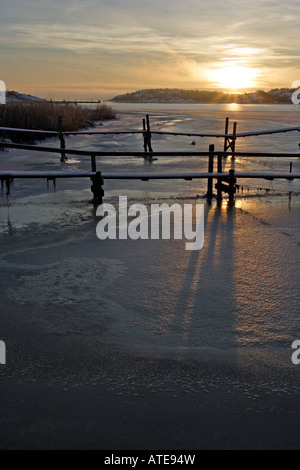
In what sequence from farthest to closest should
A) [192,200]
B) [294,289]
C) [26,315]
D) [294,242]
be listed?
1. [192,200]
2. [294,242]
3. [294,289]
4. [26,315]

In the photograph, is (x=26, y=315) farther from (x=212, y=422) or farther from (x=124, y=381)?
(x=212, y=422)

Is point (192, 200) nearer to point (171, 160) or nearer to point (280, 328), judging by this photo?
point (280, 328)

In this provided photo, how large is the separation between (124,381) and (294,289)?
2.43 metres

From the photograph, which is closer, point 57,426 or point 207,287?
point 57,426

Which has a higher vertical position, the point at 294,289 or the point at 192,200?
the point at 192,200

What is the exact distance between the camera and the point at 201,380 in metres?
3.06

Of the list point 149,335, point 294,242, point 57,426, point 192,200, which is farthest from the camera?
point 192,200

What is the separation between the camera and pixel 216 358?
3318mm

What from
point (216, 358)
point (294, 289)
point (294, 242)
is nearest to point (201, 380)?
point (216, 358)

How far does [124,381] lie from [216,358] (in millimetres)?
785
